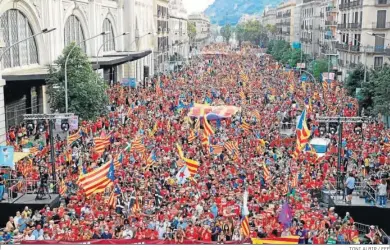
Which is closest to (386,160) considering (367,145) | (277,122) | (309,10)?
(367,145)

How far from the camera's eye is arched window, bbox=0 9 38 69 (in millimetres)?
36875

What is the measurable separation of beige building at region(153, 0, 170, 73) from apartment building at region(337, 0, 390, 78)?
31098 millimetres

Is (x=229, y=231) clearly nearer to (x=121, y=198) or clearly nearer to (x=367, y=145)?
(x=121, y=198)

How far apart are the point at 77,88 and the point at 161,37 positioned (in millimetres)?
64480

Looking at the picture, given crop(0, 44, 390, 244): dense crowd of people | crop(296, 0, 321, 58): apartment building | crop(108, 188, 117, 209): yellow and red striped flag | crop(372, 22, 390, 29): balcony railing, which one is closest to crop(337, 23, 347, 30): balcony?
crop(372, 22, 390, 29): balcony railing

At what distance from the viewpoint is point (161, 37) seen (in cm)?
9775

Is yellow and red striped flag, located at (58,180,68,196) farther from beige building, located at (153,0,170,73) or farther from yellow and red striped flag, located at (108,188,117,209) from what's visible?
beige building, located at (153,0,170,73)

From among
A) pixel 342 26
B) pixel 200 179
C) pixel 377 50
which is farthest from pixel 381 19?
pixel 200 179

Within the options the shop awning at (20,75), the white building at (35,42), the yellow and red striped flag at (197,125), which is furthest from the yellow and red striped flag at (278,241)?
the shop awning at (20,75)

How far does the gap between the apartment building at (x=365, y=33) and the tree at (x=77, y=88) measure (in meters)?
30.8

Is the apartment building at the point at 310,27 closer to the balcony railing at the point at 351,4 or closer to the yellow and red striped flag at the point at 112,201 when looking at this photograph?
the balcony railing at the point at 351,4

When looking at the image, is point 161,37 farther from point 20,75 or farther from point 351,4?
point 20,75

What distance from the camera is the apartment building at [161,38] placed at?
93688 mm

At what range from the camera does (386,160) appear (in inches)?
1113
